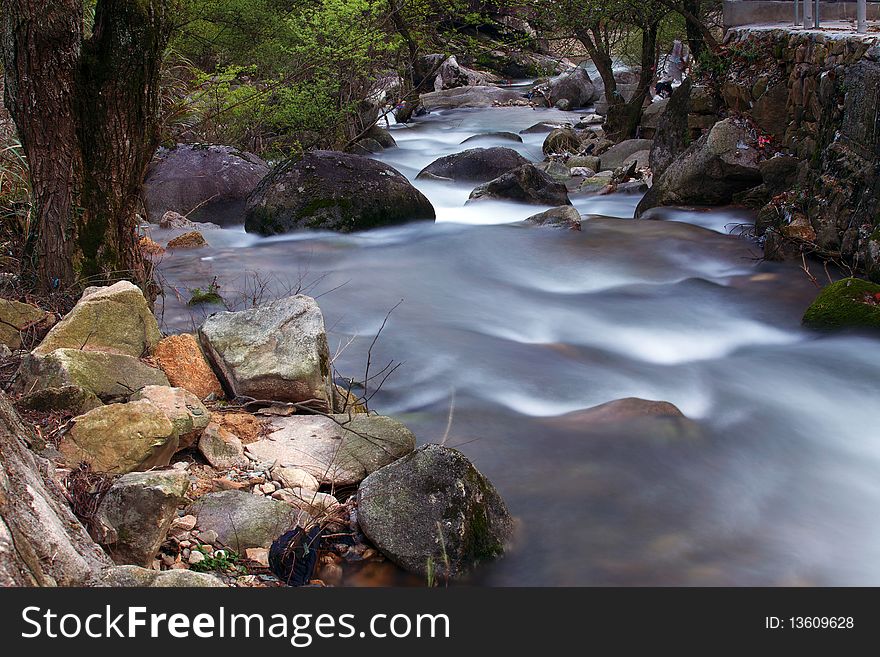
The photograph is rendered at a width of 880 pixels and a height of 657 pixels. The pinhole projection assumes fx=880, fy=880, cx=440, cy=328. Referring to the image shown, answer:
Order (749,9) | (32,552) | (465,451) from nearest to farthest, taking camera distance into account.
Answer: (32,552), (465,451), (749,9)

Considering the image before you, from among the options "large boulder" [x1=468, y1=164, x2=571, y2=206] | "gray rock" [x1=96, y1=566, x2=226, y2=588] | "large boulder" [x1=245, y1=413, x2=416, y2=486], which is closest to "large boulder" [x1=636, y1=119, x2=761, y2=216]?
"large boulder" [x1=468, y1=164, x2=571, y2=206]

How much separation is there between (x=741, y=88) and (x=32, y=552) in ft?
36.8

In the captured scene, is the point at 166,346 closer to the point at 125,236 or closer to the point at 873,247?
the point at 125,236

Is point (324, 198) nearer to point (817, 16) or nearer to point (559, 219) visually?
point (559, 219)

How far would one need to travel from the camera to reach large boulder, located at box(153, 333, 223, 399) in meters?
5.23

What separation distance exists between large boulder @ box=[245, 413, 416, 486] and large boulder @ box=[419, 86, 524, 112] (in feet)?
70.0

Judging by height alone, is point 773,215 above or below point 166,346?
below

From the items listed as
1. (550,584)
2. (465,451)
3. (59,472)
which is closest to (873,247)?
(465,451)

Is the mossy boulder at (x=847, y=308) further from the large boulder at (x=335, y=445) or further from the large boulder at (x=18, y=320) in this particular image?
the large boulder at (x=18, y=320)

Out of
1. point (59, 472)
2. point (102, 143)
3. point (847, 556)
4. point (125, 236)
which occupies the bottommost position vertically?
point (847, 556)

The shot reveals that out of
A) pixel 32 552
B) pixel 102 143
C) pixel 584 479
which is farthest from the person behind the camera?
pixel 102 143

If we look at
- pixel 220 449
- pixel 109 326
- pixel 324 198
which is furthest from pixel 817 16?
pixel 220 449

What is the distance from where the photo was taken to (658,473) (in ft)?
16.6

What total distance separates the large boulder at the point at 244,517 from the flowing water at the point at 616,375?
0.90 m
